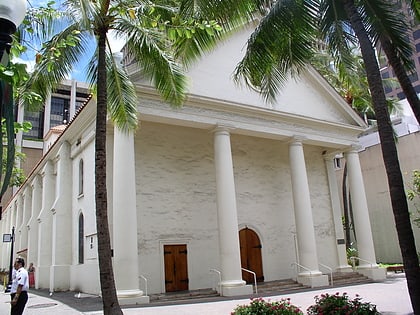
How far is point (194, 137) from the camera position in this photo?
2158 centimetres

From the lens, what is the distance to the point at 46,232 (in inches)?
966

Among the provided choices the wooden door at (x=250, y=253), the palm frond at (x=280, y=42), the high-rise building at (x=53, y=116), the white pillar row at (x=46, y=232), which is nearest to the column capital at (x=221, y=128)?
the wooden door at (x=250, y=253)

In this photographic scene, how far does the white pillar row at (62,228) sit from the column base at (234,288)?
30.0ft

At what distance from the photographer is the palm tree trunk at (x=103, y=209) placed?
344 inches

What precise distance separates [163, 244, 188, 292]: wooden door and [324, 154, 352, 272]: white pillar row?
10055 mm

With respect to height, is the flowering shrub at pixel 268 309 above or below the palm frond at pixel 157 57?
below

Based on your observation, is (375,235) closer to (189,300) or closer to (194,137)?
(194,137)

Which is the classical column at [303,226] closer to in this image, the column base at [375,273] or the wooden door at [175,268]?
the column base at [375,273]

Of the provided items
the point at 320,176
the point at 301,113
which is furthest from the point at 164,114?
the point at 320,176

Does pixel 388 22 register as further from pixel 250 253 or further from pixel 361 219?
pixel 361 219

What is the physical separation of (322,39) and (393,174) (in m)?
4.69

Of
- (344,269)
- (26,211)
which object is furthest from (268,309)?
(26,211)

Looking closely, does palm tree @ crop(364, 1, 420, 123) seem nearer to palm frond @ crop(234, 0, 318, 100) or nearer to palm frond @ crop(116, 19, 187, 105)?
palm frond @ crop(234, 0, 318, 100)

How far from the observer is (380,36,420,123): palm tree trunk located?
1012cm
